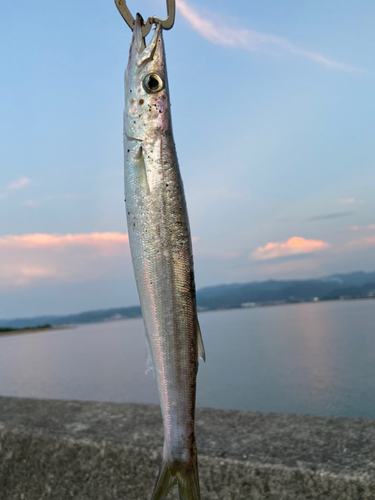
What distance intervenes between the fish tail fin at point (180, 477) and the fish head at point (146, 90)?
1407mm

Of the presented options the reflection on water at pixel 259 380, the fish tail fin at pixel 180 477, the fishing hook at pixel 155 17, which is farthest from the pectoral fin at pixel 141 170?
the reflection on water at pixel 259 380

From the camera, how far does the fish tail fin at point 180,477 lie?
174cm

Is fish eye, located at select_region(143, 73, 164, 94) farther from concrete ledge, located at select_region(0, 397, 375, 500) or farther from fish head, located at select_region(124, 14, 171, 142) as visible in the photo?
concrete ledge, located at select_region(0, 397, 375, 500)

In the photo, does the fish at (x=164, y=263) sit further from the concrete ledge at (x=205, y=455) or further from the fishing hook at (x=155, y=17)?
the concrete ledge at (x=205, y=455)

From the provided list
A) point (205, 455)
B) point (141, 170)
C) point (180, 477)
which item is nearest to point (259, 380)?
point (205, 455)

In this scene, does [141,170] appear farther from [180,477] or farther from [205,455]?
[205,455]

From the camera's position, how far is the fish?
1.64m

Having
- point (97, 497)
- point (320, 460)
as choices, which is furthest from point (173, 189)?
point (97, 497)

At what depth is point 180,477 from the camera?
68.5 inches

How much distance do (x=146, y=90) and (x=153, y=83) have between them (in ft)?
0.16

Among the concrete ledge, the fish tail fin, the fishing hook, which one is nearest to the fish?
the fish tail fin

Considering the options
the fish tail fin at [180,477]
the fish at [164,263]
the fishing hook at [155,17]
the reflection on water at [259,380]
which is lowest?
the reflection on water at [259,380]

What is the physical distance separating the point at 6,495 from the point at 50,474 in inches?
22.3

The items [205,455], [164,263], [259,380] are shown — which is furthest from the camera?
[259,380]
